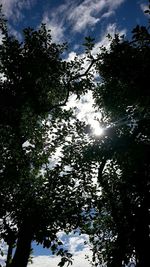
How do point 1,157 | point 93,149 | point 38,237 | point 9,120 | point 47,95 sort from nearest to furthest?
1. point 38,237
2. point 93,149
3. point 1,157
4. point 9,120
5. point 47,95

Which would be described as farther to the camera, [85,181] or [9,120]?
[9,120]

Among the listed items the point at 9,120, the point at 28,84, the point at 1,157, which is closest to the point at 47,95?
the point at 28,84

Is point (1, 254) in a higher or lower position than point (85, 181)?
lower

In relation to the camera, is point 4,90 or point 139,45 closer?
point 139,45

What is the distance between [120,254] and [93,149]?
624 centimetres

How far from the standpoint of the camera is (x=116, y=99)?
23.5 m

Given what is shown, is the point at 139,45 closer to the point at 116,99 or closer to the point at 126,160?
the point at 116,99

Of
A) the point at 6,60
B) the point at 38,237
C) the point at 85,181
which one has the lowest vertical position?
the point at 38,237

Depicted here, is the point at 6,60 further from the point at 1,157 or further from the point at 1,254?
the point at 1,254

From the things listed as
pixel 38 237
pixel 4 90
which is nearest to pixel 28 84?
pixel 4 90

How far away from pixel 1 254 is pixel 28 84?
13.8m

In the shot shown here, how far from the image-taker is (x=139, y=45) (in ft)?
61.9

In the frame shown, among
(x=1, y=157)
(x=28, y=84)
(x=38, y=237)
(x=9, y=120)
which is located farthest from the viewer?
(x=28, y=84)

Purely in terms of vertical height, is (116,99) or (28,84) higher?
(28,84)
